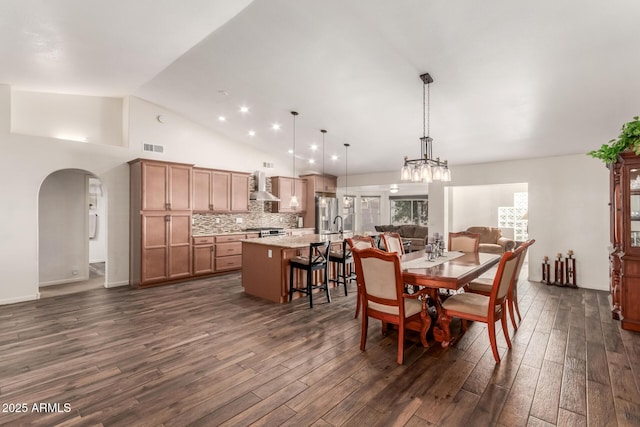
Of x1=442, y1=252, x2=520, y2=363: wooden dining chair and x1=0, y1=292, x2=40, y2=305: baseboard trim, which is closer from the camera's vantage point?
x1=442, y1=252, x2=520, y2=363: wooden dining chair

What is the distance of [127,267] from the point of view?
553 centimetres

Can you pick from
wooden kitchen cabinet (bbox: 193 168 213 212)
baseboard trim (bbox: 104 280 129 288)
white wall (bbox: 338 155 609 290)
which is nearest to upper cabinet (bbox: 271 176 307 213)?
wooden kitchen cabinet (bbox: 193 168 213 212)

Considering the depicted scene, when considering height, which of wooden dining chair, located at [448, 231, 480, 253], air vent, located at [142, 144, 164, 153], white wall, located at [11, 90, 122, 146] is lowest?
wooden dining chair, located at [448, 231, 480, 253]

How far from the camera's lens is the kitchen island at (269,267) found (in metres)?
4.36

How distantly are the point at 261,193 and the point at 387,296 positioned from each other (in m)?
4.99

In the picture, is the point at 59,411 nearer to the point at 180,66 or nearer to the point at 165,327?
the point at 165,327

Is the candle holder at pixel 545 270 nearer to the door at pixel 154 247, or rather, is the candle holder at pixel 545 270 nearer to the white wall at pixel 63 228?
the door at pixel 154 247

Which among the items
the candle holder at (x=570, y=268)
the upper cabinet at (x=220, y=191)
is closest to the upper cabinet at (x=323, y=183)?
the upper cabinet at (x=220, y=191)

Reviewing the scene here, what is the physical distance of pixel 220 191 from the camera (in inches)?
259

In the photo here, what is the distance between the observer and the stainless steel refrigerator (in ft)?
27.0

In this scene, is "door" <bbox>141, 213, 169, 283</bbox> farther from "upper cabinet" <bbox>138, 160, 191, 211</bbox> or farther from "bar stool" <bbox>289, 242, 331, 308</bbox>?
"bar stool" <bbox>289, 242, 331, 308</bbox>

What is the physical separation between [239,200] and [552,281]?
649 cm

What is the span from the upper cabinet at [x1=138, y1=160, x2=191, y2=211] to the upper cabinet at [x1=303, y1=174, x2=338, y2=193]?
3.32 m

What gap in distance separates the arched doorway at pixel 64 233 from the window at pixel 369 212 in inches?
310
